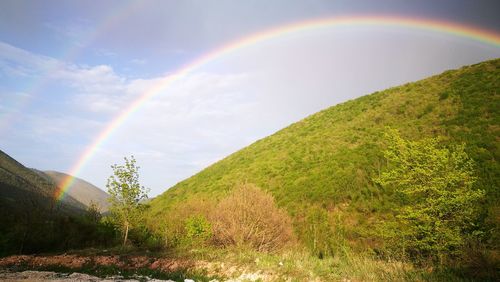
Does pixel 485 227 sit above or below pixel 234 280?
above

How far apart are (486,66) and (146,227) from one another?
35.9 meters

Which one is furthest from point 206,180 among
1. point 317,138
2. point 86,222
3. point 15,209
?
point 15,209

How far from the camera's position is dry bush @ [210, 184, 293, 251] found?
1784 centimetres

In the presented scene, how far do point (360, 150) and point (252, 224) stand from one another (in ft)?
47.1

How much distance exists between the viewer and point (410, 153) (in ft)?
42.4

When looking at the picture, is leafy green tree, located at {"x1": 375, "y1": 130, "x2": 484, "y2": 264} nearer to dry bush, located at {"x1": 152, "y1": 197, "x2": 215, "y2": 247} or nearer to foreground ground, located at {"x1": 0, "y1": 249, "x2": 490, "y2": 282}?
foreground ground, located at {"x1": 0, "y1": 249, "x2": 490, "y2": 282}

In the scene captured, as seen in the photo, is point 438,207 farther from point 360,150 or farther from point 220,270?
point 360,150

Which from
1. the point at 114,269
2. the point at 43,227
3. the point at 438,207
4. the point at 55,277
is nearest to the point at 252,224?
the point at 114,269

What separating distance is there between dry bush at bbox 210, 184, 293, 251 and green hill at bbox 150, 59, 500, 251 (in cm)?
156

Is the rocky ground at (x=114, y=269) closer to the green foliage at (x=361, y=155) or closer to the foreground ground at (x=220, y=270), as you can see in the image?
the foreground ground at (x=220, y=270)

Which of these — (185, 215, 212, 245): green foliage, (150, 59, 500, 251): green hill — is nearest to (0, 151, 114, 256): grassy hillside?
(185, 215, 212, 245): green foliage

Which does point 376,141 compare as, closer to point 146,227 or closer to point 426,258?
point 426,258

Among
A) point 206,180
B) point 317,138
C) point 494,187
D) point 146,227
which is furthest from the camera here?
point 206,180

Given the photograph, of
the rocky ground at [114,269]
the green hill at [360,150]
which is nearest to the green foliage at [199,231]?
the green hill at [360,150]
